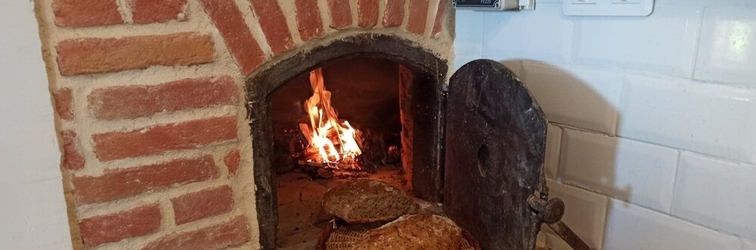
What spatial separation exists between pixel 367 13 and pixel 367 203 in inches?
18.4

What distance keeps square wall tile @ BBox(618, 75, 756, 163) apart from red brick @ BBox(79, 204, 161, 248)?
959mm

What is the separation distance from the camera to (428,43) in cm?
136

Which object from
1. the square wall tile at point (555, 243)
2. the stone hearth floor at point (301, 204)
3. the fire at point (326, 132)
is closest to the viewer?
the square wall tile at point (555, 243)

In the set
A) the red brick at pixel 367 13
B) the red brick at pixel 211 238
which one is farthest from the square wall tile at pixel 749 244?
the red brick at pixel 211 238

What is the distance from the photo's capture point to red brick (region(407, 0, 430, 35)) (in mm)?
1272

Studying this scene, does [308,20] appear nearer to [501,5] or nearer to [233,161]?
[233,161]

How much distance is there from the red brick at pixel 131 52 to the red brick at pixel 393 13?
42 cm

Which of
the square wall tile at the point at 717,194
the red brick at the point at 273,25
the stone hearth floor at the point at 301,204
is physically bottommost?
the stone hearth floor at the point at 301,204

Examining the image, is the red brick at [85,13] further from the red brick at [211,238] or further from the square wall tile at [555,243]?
the square wall tile at [555,243]

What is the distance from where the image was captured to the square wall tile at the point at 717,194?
92 cm

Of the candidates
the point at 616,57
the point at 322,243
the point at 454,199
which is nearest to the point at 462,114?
the point at 454,199

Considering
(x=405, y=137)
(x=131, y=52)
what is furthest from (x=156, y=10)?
(x=405, y=137)

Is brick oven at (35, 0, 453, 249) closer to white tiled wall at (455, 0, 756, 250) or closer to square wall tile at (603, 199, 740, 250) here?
white tiled wall at (455, 0, 756, 250)

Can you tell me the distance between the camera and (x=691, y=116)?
38.1 inches
